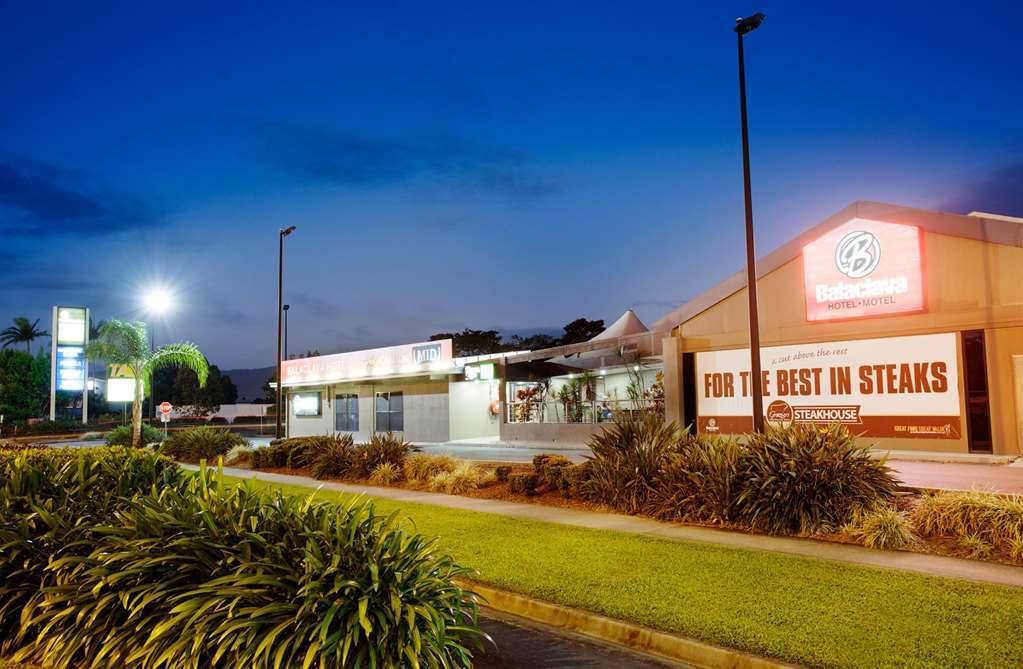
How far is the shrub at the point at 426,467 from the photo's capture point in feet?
51.5

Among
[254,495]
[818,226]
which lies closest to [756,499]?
[254,495]

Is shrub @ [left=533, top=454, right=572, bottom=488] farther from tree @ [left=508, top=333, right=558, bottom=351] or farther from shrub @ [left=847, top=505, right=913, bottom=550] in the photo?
tree @ [left=508, top=333, right=558, bottom=351]

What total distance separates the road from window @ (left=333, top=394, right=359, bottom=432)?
107 ft

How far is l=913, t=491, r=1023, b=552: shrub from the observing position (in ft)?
27.1

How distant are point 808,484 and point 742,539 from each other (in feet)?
4.35

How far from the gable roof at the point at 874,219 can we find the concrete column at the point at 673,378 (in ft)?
2.30

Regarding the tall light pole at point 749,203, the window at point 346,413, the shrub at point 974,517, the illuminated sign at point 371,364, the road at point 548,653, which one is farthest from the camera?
the window at point 346,413

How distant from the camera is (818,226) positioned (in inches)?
805

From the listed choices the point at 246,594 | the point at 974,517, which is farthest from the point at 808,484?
the point at 246,594

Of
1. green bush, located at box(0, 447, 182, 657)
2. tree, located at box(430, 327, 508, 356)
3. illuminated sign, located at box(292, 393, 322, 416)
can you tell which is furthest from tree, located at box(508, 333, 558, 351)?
green bush, located at box(0, 447, 182, 657)

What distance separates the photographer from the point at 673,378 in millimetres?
→ 23766

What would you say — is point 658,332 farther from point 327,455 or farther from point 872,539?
point 872,539

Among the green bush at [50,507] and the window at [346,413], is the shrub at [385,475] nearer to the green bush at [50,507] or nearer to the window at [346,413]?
the green bush at [50,507]

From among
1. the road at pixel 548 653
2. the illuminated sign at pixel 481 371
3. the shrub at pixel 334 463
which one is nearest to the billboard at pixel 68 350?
the illuminated sign at pixel 481 371
